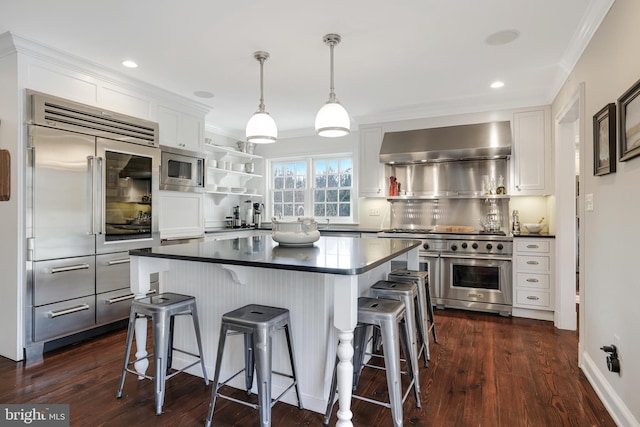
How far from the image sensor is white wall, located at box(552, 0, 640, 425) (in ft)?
6.02

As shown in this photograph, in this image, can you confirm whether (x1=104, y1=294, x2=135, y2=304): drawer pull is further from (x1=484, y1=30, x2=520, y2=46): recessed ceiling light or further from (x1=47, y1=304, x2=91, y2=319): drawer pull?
(x1=484, y1=30, x2=520, y2=46): recessed ceiling light

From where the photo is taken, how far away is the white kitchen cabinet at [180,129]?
4055 millimetres

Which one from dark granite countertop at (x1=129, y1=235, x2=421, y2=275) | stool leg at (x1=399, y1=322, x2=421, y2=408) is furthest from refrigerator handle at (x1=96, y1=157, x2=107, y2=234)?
stool leg at (x1=399, y1=322, x2=421, y2=408)

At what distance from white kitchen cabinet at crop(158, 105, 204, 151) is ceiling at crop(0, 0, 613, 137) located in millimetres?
260

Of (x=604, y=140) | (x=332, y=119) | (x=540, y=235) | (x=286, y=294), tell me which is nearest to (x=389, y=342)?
(x=286, y=294)

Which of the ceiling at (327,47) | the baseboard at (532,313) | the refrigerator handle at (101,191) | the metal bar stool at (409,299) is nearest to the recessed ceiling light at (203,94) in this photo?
the ceiling at (327,47)

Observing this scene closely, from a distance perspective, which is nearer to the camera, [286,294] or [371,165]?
[286,294]

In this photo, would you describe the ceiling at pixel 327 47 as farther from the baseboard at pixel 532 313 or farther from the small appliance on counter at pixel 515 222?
the baseboard at pixel 532 313

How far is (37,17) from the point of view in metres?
2.54

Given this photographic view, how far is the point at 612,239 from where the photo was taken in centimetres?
212

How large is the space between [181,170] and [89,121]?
4.02 ft

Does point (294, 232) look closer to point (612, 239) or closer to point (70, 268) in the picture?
point (612, 239)

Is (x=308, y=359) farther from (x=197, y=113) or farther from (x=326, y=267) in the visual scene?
(x=197, y=113)

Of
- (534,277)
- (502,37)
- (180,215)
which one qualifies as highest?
(502,37)
